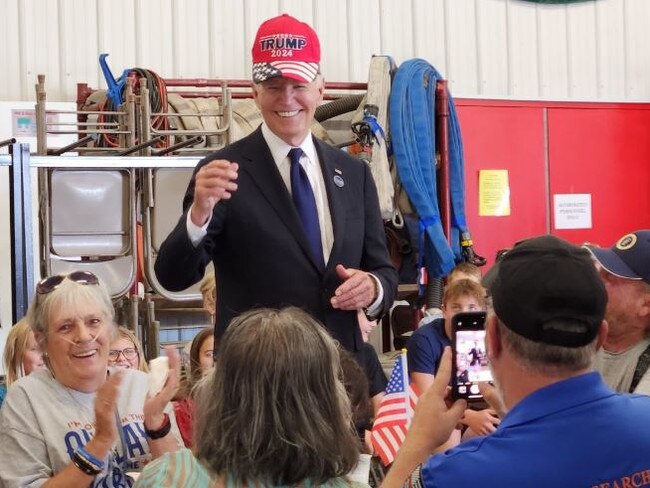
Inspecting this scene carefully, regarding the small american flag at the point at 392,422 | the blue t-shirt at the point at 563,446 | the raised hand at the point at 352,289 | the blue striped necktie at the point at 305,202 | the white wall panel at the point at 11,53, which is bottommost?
the small american flag at the point at 392,422

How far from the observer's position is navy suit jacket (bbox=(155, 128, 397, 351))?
2.64 metres

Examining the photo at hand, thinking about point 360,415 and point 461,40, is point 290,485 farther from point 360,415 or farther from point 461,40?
point 461,40

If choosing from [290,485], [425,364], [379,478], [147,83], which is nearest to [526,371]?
[290,485]

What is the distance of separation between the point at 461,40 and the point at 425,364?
4181 millimetres

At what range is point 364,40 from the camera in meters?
8.16

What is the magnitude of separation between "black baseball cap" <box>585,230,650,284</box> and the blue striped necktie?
648mm

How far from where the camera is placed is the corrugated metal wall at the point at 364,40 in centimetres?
736

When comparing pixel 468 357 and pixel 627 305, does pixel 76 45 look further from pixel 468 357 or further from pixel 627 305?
pixel 468 357

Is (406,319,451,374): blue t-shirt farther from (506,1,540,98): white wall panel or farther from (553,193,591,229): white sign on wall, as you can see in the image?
(506,1,540,98): white wall panel

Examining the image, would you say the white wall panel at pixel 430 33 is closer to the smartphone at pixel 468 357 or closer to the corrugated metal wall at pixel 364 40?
the corrugated metal wall at pixel 364 40

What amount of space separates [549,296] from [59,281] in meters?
1.63

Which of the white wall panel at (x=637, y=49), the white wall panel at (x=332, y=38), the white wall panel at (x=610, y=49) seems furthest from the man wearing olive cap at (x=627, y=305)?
the white wall panel at (x=637, y=49)

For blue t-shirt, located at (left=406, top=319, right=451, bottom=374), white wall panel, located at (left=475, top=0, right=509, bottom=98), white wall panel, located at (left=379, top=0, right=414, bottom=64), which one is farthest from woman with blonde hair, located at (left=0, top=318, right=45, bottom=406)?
white wall panel, located at (left=475, top=0, right=509, bottom=98)

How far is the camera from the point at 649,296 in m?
2.66
